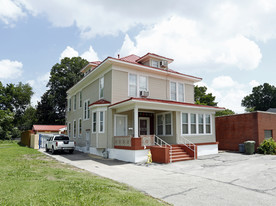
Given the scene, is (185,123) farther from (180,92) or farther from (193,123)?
(180,92)

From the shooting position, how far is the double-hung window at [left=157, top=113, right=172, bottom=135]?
1748 centimetres

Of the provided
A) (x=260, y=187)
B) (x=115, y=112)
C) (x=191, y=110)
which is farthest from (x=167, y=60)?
(x=260, y=187)

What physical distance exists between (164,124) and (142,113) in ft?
6.80

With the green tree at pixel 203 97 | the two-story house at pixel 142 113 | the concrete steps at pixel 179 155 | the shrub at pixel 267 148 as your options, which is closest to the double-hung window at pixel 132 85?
the two-story house at pixel 142 113

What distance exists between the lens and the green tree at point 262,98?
226ft

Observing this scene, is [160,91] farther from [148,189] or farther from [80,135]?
[148,189]

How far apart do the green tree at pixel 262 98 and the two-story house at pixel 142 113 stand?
2295 inches

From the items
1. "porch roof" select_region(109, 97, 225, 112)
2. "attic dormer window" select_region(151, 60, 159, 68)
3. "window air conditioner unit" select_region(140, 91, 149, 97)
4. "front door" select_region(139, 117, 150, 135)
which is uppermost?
"attic dormer window" select_region(151, 60, 159, 68)

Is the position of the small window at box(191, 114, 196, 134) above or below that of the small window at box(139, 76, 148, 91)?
below

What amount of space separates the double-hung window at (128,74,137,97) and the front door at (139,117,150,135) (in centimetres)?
233

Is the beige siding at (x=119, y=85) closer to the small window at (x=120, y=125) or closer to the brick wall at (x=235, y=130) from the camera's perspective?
the small window at (x=120, y=125)

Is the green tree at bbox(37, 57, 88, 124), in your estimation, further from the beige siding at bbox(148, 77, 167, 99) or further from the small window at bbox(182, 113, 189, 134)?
the small window at bbox(182, 113, 189, 134)

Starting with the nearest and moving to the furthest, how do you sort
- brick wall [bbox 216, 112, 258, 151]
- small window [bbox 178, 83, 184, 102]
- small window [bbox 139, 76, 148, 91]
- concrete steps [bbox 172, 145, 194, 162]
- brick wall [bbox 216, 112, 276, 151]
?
concrete steps [bbox 172, 145, 194, 162] → small window [bbox 139, 76, 148, 91] → brick wall [bbox 216, 112, 276, 151] → brick wall [bbox 216, 112, 258, 151] → small window [bbox 178, 83, 184, 102]

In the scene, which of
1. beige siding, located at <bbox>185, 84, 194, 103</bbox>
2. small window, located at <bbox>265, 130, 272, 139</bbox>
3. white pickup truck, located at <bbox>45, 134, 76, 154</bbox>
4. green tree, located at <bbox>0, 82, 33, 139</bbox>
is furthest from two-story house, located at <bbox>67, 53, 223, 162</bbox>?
green tree, located at <bbox>0, 82, 33, 139</bbox>
